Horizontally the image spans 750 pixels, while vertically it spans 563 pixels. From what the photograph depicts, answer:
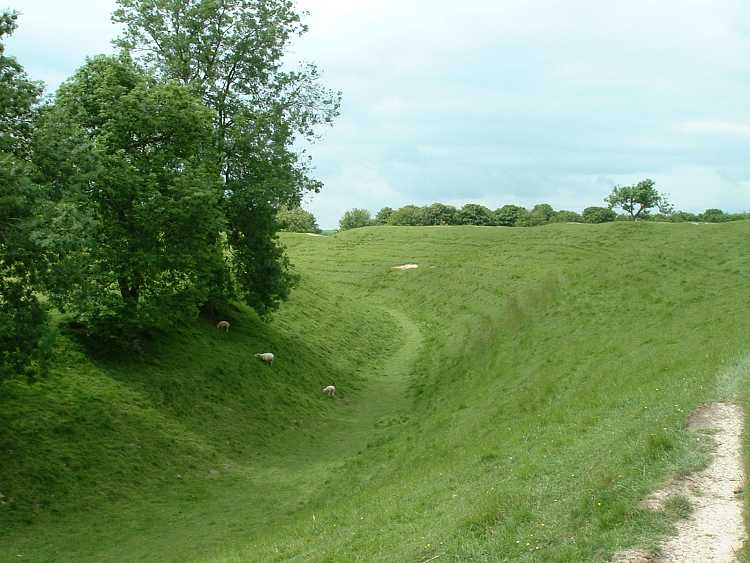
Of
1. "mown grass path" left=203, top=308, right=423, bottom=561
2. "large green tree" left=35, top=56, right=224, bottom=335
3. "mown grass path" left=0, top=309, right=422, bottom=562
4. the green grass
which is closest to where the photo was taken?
the green grass

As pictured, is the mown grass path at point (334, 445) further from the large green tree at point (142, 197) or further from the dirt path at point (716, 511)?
the dirt path at point (716, 511)

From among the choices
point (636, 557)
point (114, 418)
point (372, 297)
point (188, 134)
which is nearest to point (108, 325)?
point (114, 418)

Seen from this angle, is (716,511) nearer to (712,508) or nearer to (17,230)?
(712,508)

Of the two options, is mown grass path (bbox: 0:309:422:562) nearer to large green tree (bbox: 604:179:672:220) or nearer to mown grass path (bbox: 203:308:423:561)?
mown grass path (bbox: 203:308:423:561)

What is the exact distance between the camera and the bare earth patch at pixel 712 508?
10438mm

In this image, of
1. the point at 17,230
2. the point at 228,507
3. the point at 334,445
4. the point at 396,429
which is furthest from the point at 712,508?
the point at 334,445

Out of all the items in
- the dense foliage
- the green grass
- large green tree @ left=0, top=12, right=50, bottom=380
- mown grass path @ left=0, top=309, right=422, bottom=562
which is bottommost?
mown grass path @ left=0, top=309, right=422, bottom=562

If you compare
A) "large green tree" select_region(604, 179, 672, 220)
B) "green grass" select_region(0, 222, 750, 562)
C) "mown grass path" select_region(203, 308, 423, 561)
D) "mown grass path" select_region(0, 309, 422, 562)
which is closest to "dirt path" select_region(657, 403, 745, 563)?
"green grass" select_region(0, 222, 750, 562)

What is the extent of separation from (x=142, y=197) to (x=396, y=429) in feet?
50.7

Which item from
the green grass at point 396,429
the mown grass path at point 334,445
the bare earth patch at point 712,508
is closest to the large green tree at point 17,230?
the green grass at point 396,429

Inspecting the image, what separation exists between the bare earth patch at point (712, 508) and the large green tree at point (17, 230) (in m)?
18.2

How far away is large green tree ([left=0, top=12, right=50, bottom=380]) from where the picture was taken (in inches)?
829

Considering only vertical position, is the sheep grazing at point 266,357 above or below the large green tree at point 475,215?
below

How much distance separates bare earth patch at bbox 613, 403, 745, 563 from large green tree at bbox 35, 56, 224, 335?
22.7m
